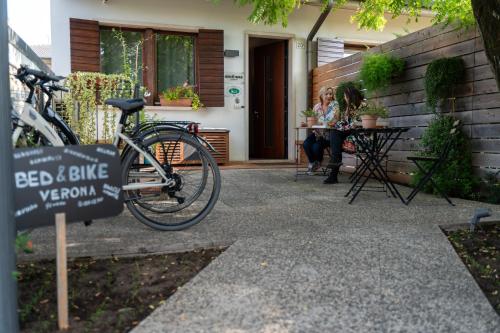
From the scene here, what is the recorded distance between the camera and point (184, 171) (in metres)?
3.14

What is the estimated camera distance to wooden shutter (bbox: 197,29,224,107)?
25.3 feet

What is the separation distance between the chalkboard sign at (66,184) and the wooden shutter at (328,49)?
22.4 ft

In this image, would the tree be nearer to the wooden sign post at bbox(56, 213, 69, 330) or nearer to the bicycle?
the bicycle

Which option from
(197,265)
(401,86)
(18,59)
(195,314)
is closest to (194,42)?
(401,86)

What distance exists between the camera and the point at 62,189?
1.74 metres

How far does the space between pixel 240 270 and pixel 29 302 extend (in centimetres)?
92

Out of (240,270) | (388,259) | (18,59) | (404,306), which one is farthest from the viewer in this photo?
(18,59)

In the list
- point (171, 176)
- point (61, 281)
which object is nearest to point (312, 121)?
point (171, 176)

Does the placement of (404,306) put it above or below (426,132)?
below

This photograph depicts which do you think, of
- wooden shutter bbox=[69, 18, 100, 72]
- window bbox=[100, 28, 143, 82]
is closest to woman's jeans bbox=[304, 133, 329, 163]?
window bbox=[100, 28, 143, 82]

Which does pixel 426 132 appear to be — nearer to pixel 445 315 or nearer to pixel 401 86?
pixel 401 86

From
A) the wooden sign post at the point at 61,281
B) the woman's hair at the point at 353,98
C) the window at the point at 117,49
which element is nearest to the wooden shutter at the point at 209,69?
the window at the point at 117,49

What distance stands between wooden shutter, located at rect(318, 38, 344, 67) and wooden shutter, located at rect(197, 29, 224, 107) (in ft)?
5.96

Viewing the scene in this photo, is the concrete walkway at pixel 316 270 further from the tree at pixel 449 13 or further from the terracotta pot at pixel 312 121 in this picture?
the terracotta pot at pixel 312 121
